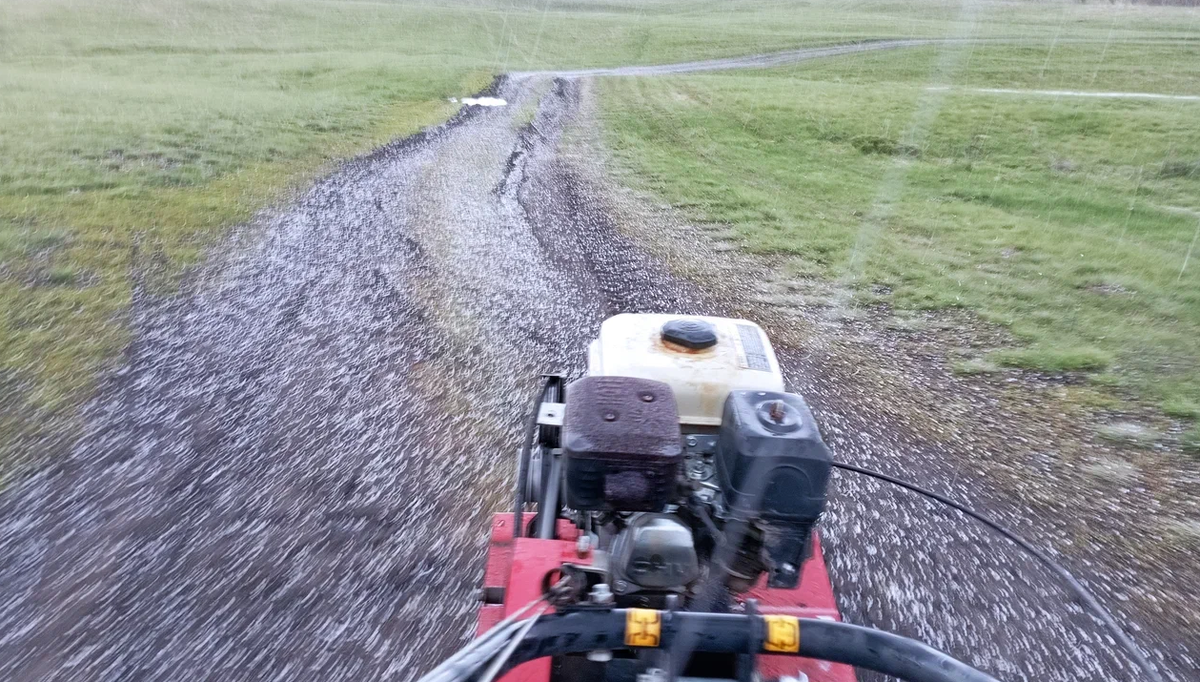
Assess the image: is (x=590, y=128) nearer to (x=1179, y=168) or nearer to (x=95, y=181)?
(x=95, y=181)

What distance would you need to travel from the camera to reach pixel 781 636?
2.12 m

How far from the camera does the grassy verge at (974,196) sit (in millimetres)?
7195

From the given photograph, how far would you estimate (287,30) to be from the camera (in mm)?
34281

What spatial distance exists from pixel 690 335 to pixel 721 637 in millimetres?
1354

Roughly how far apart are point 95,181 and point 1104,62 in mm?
31599

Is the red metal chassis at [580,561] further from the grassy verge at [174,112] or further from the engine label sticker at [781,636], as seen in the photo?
the grassy verge at [174,112]

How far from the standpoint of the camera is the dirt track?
341cm

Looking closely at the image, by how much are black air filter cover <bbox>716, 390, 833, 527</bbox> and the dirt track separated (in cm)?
149

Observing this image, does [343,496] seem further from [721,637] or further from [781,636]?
[781,636]

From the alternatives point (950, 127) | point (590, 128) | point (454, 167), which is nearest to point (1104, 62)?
point (950, 127)

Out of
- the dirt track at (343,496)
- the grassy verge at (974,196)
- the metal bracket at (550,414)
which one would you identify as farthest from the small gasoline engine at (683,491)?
the grassy verge at (974,196)

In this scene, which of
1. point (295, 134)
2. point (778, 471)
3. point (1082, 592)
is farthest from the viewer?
point (295, 134)

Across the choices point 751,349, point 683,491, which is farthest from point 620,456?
point 751,349

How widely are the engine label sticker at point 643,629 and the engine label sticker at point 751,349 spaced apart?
126 cm
